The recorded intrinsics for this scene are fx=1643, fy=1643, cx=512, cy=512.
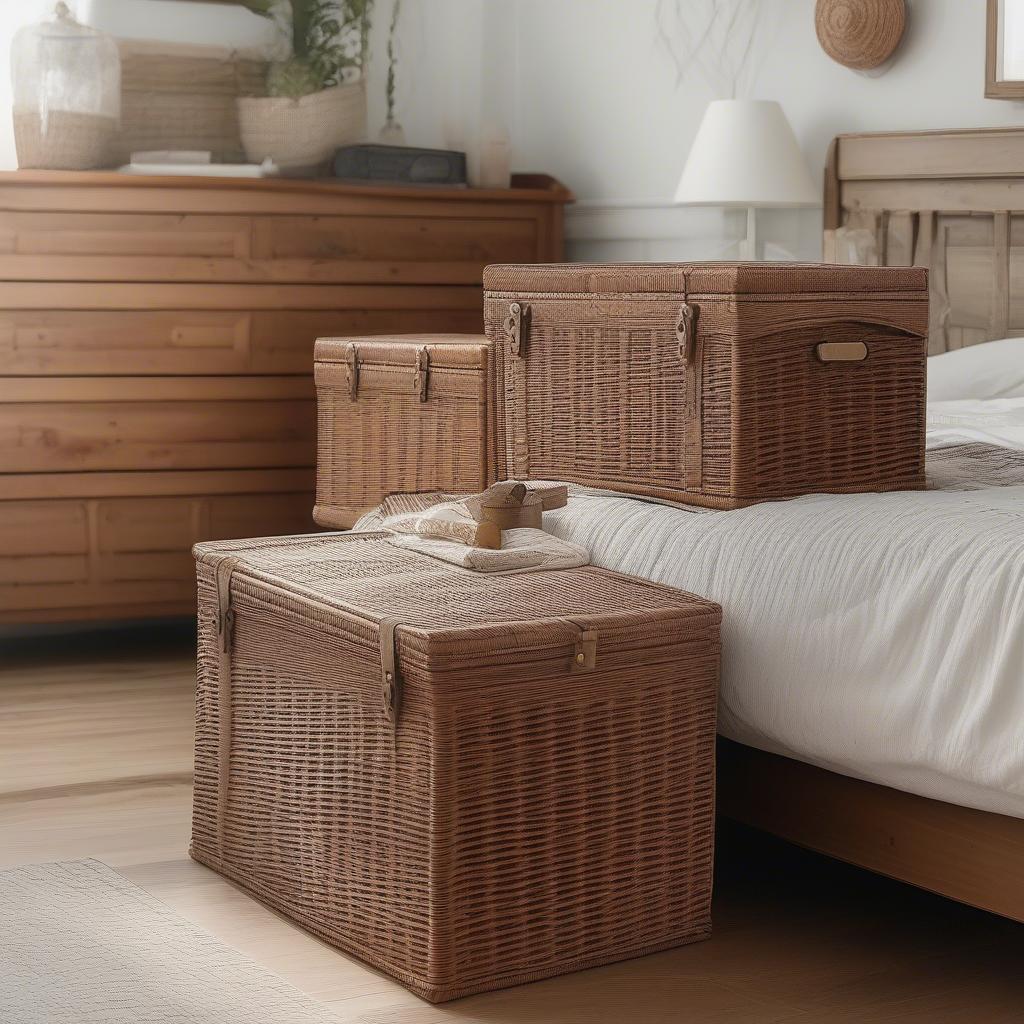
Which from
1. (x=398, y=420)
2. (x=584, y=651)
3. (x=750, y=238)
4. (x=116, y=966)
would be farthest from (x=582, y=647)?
(x=750, y=238)

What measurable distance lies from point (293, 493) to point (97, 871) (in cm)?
159

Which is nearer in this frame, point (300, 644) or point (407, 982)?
point (407, 982)

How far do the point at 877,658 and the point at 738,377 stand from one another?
1.56 ft

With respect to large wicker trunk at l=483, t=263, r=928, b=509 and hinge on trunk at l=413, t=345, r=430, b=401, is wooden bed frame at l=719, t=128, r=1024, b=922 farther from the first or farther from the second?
hinge on trunk at l=413, t=345, r=430, b=401

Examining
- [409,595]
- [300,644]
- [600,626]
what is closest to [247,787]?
[300,644]

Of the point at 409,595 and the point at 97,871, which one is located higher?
the point at 409,595

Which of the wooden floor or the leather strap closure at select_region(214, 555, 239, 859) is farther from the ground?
the leather strap closure at select_region(214, 555, 239, 859)

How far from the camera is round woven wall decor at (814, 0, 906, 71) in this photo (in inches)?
126

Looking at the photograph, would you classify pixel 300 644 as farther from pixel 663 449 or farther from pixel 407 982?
pixel 663 449

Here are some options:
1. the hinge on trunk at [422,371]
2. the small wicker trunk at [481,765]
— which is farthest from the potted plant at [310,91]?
the small wicker trunk at [481,765]

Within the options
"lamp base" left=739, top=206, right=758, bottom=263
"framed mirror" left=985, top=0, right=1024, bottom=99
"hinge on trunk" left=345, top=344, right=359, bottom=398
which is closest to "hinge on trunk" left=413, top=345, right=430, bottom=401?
"hinge on trunk" left=345, top=344, right=359, bottom=398

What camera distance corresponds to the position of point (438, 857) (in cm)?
173

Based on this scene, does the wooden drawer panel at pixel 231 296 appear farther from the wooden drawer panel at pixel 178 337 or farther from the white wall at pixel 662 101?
the white wall at pixel 662 101

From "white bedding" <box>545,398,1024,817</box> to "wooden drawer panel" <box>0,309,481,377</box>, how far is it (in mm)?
1705
